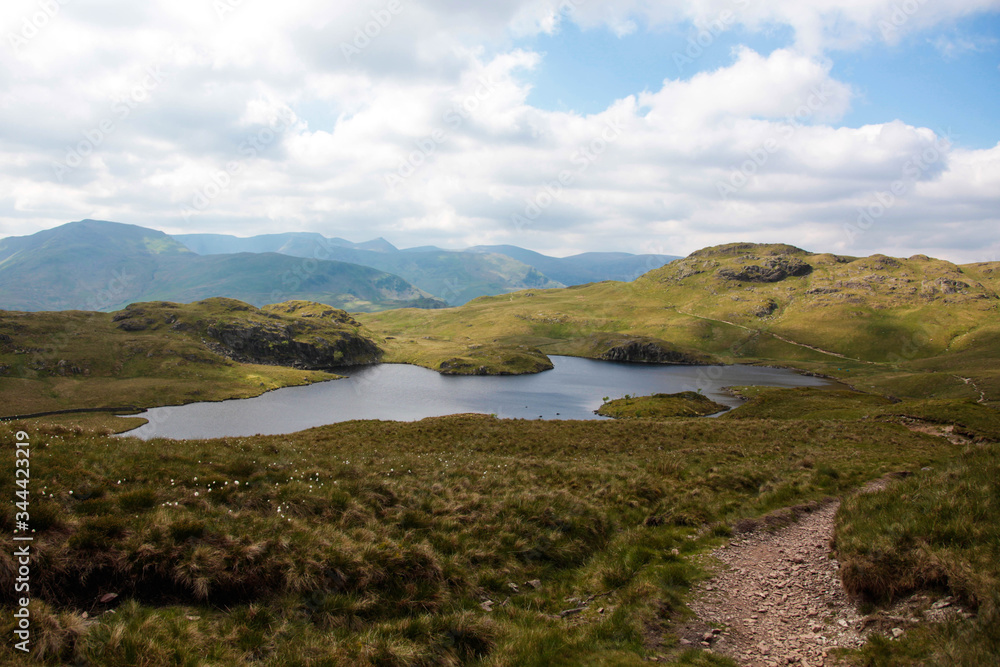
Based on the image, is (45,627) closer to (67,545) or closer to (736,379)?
(67,545)

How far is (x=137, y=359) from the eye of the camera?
136m

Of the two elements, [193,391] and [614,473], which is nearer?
[614,473]

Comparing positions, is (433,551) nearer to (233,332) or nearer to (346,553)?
(346,553)

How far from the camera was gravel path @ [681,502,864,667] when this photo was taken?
9.70 m

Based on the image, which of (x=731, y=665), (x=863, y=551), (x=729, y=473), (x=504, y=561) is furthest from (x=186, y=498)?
(x=729, y=473)

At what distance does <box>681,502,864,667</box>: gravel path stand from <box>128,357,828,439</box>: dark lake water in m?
84.8

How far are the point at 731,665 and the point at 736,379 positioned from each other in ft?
596

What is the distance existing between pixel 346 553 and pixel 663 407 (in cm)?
10009

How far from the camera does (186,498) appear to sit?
13164 mm

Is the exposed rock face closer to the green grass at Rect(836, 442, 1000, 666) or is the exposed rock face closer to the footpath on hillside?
the footpath on hillside

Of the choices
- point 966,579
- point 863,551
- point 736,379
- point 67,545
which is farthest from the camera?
point 736,379
